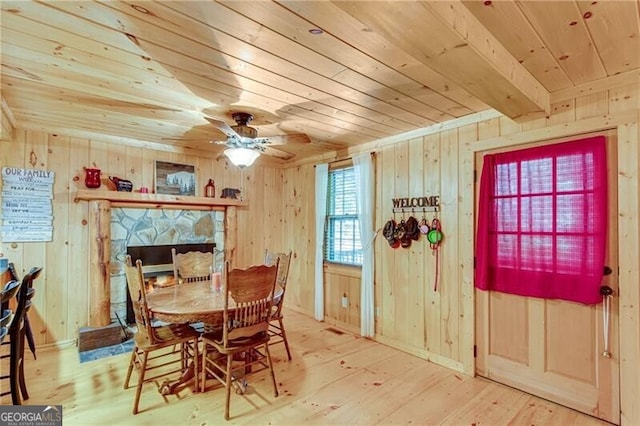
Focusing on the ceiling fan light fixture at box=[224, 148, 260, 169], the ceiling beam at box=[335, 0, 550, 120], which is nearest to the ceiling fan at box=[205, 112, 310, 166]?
the ceiling fan light fixture at box=[224, 148, 260, 169]

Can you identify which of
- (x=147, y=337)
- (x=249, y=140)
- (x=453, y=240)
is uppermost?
(x=249, y=140)

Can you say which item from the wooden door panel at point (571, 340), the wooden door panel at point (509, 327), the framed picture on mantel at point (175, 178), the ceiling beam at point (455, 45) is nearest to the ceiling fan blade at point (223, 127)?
the ceiling beam at point (455, 45)

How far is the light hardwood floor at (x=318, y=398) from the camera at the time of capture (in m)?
2.24

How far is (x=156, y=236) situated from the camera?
160 inches

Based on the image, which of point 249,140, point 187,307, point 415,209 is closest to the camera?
point 187,307

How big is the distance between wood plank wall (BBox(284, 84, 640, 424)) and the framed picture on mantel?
2254mm

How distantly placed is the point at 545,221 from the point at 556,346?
96 centimetres

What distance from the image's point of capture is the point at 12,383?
219 centimetres

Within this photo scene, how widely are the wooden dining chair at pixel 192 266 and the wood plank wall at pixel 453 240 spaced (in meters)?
1.61

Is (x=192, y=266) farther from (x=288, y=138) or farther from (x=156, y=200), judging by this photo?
(x=288, y=138)

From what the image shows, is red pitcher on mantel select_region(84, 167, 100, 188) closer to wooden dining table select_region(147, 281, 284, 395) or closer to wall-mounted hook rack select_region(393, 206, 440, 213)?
wooden dining table select_region(147, 281, 284, 395)

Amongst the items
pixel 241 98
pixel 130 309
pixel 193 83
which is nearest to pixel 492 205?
pixel 241 98

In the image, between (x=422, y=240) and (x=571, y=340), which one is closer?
(x=571, y=340)

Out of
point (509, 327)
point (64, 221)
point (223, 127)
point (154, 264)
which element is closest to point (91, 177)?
point (64, 221)
